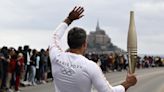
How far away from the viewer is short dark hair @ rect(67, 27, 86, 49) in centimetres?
456

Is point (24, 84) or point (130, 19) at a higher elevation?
point (130, 19)

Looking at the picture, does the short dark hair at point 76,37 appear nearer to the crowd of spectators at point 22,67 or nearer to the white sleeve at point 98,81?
the white sleeve at point 98,81

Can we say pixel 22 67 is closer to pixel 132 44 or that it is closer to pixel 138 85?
pixel 138 85

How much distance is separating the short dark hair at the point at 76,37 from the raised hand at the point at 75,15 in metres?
0.25

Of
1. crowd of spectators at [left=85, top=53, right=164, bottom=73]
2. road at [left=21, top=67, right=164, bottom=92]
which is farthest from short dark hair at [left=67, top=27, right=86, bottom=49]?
crowd of spectators at [left=85, top=53, right=164, bottom=73]

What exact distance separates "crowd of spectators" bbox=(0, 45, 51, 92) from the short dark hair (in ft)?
46.8

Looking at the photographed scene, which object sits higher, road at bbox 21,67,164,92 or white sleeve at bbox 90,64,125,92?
white sleeve at bbox 90,64,125,92

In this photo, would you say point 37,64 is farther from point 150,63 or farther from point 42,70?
point 150,63

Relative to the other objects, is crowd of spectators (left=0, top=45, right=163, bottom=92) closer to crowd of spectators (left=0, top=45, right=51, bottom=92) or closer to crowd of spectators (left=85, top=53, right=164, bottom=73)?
crowd of spectators (left=0, top=45, right=51, bottom=92)

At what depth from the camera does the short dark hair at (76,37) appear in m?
4.56

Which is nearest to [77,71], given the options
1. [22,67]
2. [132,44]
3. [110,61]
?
[132,44]

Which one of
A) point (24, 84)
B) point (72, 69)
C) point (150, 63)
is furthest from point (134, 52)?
point (150, 63)

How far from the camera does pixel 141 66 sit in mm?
55125

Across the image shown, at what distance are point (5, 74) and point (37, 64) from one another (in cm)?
385
